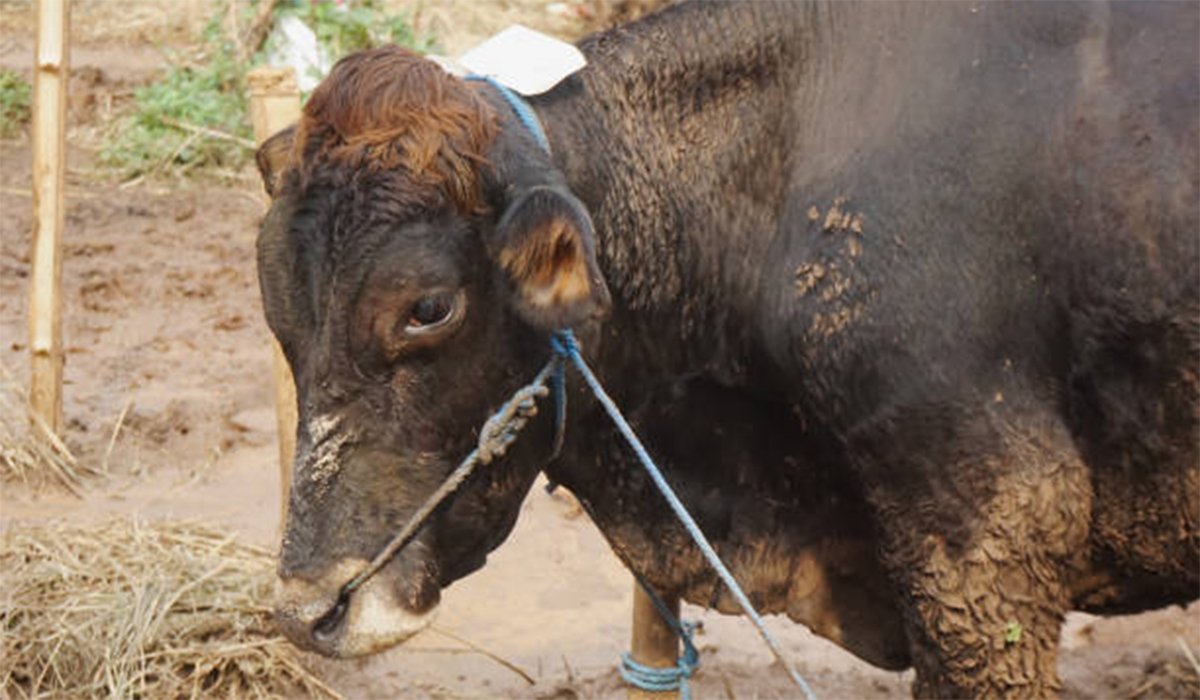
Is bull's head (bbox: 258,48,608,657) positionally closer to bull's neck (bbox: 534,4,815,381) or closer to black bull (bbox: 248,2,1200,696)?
black bull (bbox: 248,2,1200,696)

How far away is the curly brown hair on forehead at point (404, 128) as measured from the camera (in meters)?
2.98

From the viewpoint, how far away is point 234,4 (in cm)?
1164

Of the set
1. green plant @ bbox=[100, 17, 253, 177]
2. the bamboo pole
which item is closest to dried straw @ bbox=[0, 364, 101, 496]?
the bamboo pole

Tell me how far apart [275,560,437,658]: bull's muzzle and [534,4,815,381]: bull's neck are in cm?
72

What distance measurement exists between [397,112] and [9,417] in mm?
4412

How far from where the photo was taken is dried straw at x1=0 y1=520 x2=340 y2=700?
16.5 feet

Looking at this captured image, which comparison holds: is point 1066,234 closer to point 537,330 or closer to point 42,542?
point 537,330

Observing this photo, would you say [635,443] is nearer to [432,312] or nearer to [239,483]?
[432,312]

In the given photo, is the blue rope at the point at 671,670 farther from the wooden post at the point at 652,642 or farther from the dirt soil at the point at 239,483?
the dirt soil at the point at 239,483

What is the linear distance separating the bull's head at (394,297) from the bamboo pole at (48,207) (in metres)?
3.96

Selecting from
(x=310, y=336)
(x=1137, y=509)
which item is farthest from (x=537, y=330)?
(x=1137, y=509)

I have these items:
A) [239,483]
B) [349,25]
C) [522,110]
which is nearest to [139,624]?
[239,483]

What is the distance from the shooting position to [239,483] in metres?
6.76

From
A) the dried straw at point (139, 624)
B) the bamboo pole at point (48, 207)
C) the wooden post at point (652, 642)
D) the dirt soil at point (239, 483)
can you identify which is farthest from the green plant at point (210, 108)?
the wooden post at point (652, 642)
